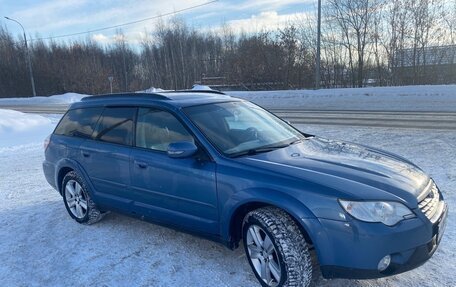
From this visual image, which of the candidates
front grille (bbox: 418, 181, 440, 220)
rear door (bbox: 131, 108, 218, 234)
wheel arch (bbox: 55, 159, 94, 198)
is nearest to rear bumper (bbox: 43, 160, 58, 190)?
wheel arch (bbox: 55, 159, 94, 198)

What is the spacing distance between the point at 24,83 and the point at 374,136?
55205 millimetres

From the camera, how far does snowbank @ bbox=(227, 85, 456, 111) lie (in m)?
17.2

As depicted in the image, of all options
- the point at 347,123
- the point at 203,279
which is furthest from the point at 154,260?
the point at 347,123

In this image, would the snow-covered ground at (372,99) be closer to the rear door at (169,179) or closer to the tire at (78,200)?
the rear door at (169,179)

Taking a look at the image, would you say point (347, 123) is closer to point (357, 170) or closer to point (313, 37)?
point (357, 170)

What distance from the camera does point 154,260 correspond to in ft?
12.7

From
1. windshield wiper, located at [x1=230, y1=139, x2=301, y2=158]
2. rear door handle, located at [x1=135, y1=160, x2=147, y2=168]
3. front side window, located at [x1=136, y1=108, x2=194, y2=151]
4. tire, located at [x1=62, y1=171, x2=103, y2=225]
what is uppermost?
front side window, located at [x1=136, y1=108, x2=194, y2=151]

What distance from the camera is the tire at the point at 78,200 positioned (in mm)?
4887

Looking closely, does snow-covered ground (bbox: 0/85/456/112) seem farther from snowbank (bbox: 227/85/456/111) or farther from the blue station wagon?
the blue station wagon

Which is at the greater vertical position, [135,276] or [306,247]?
[306,247]

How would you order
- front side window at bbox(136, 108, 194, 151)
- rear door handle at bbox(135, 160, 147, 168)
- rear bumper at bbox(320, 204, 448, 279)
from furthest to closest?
rear door handle at bbox(135, 160, 147, 168), front side window at bbox(136, 108, 194, 151), rear bumper at bbox(320, 204, 448, 279)

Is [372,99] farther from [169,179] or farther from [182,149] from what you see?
[182,149]

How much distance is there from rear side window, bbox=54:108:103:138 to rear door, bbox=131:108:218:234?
3.08 ft

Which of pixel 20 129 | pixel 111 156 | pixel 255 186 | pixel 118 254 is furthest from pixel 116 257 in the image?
pixel 20 129
